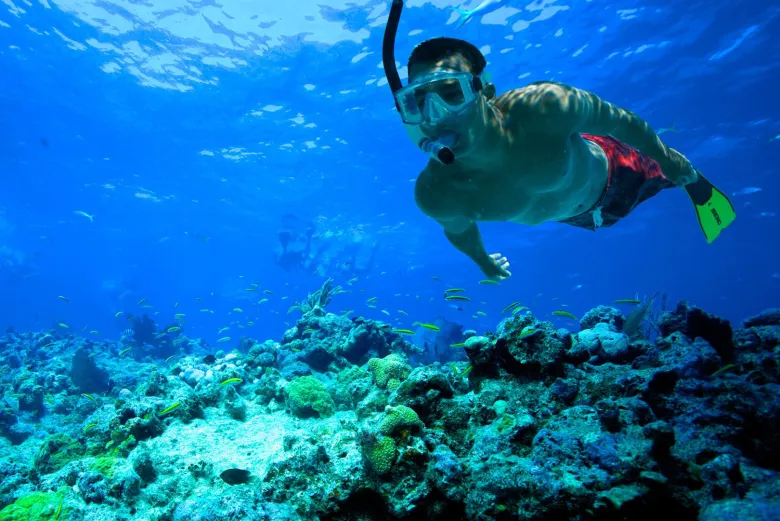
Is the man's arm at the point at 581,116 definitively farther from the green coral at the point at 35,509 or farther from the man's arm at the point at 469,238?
the green coral at the point at 35,509

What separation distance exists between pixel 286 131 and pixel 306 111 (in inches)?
108

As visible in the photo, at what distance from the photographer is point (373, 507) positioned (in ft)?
9.14

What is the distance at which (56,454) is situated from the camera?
6.83 metres

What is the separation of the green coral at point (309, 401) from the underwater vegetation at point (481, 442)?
0.10 feet

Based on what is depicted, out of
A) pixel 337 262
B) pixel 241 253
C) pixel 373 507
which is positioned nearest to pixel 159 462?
pixel 373 507

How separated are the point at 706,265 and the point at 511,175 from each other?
84.2 metres

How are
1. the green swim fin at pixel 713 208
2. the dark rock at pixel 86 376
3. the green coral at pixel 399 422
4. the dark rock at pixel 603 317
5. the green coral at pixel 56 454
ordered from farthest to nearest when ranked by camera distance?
the dark rock at pixel 86 376 < the dark rock at pixel 603 317 < the green coral at pixel 56 454 < the green swim fin at pixel 713 208 < the green coral at pixel 399 422

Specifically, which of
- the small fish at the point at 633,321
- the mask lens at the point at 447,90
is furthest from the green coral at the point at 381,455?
the small fish at the point at 633,321

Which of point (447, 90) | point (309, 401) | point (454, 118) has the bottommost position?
point (309, 401)

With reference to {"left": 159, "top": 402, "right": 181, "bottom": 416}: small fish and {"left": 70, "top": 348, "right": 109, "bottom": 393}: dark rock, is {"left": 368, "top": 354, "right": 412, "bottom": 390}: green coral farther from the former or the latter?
{"left": 70, "top": 348, "right": 109, "bottom": 393}: dark rock

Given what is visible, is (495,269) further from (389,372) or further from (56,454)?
(56,454)

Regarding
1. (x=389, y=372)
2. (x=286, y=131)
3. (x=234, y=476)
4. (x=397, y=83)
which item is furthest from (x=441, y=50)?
(x=286, y=131)

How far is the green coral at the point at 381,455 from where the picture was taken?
9.16 ft

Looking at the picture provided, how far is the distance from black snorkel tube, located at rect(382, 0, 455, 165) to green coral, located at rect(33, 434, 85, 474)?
27.6 ft
